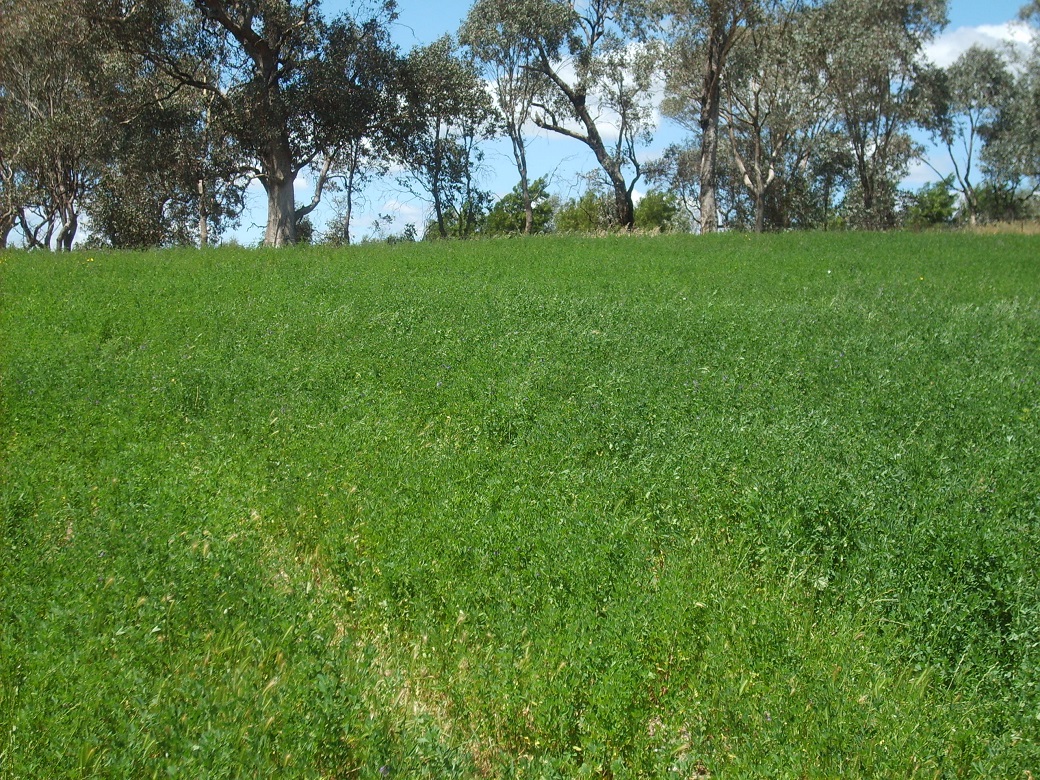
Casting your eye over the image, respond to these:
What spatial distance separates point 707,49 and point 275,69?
16.4 m

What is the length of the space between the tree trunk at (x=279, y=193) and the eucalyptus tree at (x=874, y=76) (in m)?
24.1

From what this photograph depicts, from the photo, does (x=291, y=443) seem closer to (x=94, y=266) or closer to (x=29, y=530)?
(x=29, y=530)

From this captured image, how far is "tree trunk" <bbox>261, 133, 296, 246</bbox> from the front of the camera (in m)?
24.5

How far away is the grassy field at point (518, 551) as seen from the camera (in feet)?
13.8

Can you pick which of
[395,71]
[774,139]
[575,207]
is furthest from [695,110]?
[575,207]

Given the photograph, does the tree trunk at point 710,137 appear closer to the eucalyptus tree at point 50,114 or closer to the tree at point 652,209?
the eucalyptus tree at point 50,114

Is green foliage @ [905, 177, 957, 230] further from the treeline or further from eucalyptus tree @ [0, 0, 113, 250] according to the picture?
eucalyptus tree @ [0, 0, 113, 250]

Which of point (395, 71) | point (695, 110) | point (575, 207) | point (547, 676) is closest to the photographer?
point (547, 676)

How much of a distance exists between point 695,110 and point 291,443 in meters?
37.5

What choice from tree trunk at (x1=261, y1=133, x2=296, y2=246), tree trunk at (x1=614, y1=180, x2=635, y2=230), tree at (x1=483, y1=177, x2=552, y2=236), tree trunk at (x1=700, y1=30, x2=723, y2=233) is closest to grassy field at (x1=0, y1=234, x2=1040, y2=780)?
tree trunk at (x1=261, y1=133, x2=296, y2=246)

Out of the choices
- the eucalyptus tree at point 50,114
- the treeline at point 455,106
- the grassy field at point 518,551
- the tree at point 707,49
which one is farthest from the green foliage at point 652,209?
the grassy field at point 518,551

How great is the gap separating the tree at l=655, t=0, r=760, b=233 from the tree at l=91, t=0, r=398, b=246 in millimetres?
11775

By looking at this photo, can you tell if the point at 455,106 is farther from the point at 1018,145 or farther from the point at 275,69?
the point at 1018,145

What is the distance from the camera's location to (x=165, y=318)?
12.4 m
